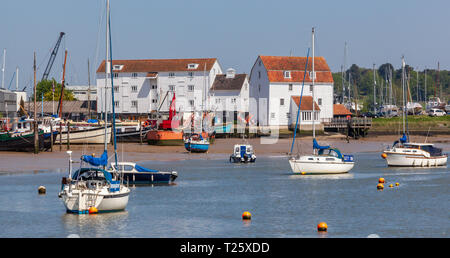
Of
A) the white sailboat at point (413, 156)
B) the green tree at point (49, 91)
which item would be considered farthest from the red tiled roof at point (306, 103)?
the green tree at point (49, 91)

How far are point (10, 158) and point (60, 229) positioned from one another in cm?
3865

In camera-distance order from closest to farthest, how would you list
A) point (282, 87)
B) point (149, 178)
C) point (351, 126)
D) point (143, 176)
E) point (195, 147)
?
point (143, 176), point (149, 178), point (195, 147), point (351, 126), point (282, 87)

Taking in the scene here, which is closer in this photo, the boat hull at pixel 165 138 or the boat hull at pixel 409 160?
the boat hull at pixel 409 160

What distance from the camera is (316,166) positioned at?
181 feet

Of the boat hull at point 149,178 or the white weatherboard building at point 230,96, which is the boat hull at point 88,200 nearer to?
the boat hull at point 149,178

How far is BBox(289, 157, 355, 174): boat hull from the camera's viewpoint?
5522cm

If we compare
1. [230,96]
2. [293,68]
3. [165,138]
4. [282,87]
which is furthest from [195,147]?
[230,96]

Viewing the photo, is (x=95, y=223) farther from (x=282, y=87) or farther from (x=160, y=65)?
(x=160, y=65)

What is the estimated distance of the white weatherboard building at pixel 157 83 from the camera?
129125 millimetres

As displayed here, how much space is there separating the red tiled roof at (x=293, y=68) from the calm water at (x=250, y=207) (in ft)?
186

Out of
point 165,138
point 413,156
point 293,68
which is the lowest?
point 413,156

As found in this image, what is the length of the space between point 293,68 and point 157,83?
2689 cm

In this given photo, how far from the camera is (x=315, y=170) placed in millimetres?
55500
